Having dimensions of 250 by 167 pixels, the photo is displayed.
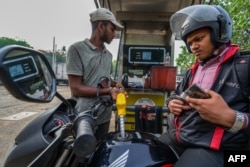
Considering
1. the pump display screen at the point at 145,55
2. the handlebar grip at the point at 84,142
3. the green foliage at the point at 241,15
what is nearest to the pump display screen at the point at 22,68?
the handlebar grip at the point at 84,142

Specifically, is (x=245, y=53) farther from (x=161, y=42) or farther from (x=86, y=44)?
(x=161, y=42)

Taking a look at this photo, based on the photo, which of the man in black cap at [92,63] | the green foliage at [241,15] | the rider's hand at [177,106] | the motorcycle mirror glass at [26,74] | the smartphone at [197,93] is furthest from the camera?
the green foliage at [241,15]

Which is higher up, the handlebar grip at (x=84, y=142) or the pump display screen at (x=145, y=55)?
the pump display screen at (x=145, y=55)

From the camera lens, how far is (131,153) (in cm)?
138

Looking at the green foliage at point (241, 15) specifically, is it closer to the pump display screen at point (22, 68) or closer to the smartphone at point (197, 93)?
the smartphone at point (197, 93)

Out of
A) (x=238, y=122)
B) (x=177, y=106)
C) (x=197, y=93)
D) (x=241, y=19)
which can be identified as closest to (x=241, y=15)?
(x=241, y=19)

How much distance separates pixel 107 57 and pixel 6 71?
2.04 metres

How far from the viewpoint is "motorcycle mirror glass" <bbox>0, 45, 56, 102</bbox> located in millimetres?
1042

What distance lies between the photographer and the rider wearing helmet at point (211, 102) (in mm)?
1432

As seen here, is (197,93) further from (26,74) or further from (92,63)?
(92,63)

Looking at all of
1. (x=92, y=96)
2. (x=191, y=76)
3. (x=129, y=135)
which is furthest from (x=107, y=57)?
(x=129, y=135)

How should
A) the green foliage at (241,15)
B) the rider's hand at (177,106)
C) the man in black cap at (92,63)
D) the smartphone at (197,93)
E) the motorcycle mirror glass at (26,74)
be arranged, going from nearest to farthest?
1. the motorcycle mirror glass at (26,74)
2. the smartphone at (197,93)
3. the rider's hand at (177,106)
4. the man in black cap at (92,63)
5. the green foliage at (241,15)

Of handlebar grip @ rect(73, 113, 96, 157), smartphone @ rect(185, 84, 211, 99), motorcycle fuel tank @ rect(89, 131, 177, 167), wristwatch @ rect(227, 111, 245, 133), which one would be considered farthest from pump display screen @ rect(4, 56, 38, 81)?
wristwatch @ rect(227, 111, 245, 133)

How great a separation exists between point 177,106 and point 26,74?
832mm
